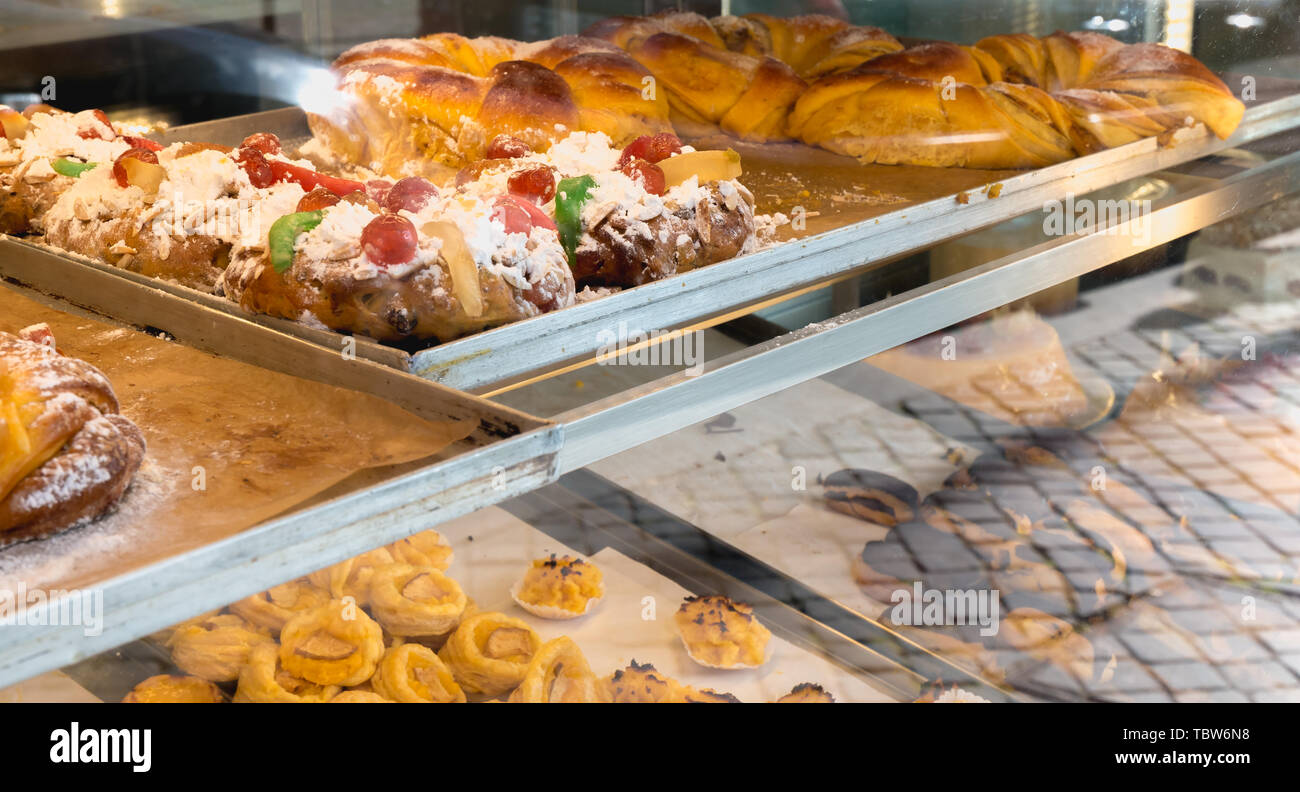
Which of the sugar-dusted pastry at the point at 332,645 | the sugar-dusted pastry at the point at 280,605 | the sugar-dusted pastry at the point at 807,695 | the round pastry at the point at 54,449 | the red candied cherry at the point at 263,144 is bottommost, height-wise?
the sugar-dusted pastry at the point at 807,695

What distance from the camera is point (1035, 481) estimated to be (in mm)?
2111

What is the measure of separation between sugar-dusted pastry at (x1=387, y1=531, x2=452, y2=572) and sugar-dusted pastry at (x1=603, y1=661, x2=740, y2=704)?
0.28m

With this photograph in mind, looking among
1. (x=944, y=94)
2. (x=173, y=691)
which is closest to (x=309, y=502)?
(x=173, y=691)

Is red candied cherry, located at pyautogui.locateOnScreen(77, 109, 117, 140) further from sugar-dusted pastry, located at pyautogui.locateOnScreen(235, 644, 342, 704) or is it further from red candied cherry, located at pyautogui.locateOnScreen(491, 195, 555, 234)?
sugar-dusted pastry, located at pyautogui.locateOnScreen(235, 644, 342, 704)

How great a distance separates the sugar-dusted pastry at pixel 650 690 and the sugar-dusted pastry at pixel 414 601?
239 millimetres

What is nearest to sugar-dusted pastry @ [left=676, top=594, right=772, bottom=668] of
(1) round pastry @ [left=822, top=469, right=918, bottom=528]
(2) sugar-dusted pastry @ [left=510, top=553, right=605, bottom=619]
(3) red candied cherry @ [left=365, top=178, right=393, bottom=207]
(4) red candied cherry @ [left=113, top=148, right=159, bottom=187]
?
(2) sugar-dusted pastry @ [left=510, top=553, right=605, bottom=619]

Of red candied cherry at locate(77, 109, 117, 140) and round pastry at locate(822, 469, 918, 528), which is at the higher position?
red candied cherry at locate(77, 109, 117, 140)

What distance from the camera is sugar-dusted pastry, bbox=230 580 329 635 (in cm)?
131

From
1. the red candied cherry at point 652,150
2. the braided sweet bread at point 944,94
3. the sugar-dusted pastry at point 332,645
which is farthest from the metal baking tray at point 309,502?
the braided sweet bread at point 944,94

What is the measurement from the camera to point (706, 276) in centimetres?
138

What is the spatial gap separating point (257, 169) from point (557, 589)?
0.70 meters

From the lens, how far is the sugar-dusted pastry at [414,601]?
1.42 meters

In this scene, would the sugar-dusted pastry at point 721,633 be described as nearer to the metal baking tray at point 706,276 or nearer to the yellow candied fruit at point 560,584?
the yellow candied fruit at point 560,584

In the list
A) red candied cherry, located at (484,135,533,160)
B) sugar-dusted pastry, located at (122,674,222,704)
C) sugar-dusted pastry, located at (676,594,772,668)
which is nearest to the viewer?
sugar-dusted pastry, located at (122,674,222,704)
